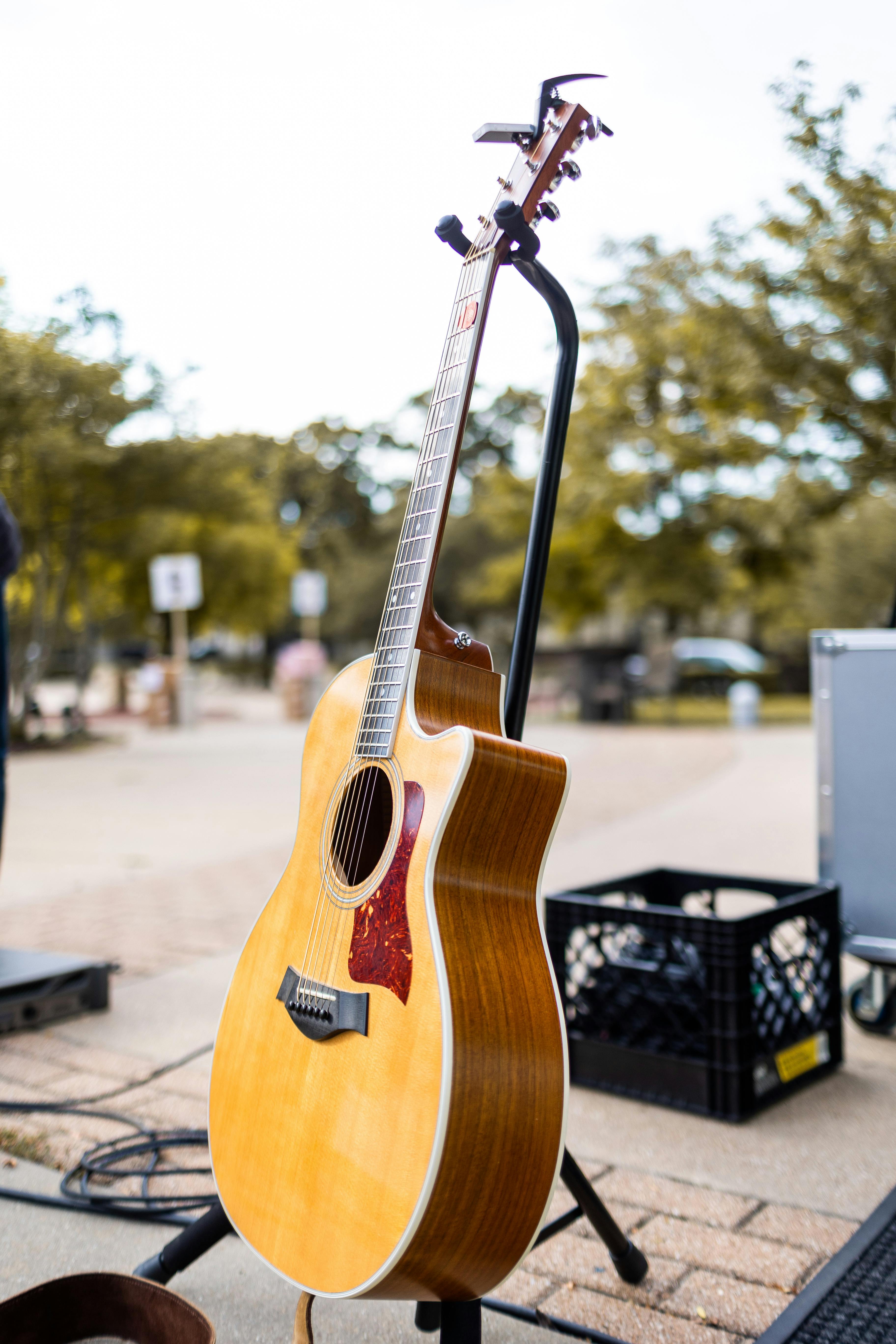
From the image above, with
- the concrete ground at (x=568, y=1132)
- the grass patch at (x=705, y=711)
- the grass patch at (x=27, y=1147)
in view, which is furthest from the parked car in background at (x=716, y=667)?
the grass patch at (x=27, y=1147)

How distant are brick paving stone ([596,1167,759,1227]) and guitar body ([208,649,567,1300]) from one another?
2.88 feet

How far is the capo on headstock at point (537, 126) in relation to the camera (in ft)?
5.46

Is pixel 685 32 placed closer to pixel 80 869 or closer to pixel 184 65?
pixel 184 65

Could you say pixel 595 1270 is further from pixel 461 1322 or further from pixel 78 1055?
pixel 78 1055

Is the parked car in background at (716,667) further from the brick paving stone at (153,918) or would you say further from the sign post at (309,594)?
the brick paving stone at (153,918)

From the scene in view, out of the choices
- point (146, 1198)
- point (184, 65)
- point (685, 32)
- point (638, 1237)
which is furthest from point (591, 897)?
point (184, 65)

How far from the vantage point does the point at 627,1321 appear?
1716 mm

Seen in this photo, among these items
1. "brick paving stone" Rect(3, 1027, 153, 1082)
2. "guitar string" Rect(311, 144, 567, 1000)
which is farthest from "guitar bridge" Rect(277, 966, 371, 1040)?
"brick paving stone" Rect(3, 1027, 153, 1082)

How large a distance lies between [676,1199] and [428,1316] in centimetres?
73

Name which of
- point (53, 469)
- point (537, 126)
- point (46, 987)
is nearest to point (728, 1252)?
point (537, 126)

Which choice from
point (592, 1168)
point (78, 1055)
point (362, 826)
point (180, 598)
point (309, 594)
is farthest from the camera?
point (309, 594)

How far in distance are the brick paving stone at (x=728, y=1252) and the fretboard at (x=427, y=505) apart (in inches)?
44.8

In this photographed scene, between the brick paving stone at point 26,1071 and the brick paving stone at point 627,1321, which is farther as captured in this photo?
the brick paving stone at point 26,1071

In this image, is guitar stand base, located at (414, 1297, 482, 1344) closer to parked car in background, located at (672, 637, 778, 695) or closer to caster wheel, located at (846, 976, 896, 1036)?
caster wheel, located at (846, 976, 896, 1036)
